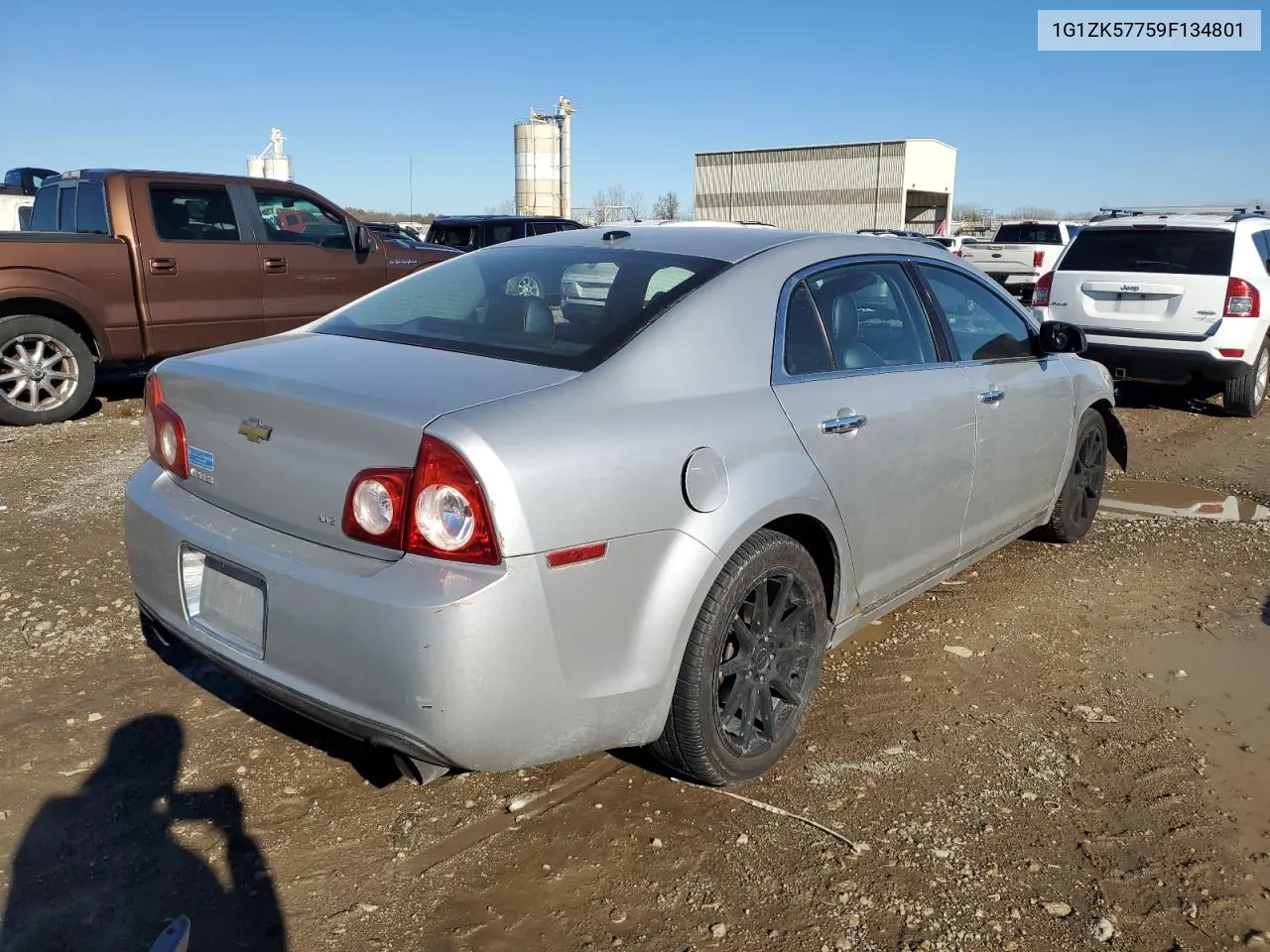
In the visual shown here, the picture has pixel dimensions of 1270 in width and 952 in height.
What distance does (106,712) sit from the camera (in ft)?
11.1

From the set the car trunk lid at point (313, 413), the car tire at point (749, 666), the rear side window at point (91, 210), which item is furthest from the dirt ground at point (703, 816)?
the rear side window at point (91, 210)

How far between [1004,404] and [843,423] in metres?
1.28

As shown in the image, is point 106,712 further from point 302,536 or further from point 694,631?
point 694,631

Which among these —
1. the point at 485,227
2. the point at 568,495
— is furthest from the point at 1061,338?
the point at 485,227

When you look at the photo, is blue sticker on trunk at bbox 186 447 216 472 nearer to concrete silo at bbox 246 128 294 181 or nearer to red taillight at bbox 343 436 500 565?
red taillight at bbox 343 436 500 565

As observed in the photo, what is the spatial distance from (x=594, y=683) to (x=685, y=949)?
2.10ft

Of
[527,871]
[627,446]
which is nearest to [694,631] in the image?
[627,446]

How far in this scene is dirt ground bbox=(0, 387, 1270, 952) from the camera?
2453mm

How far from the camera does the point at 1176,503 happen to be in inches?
248

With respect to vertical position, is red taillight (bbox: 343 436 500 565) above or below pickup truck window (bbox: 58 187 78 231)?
below

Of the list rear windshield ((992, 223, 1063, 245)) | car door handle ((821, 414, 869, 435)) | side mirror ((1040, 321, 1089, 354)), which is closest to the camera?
car door handle ((821, 414, 869, 435))

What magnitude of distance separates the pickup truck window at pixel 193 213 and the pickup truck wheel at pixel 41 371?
1138 millimetres

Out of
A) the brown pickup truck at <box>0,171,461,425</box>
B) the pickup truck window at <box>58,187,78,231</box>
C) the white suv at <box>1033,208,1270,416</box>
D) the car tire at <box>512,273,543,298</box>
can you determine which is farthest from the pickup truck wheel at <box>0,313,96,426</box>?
the white suv at <box>1033,208,1270,416</box>

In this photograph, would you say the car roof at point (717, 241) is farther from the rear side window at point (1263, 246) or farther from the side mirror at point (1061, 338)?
the rear side window at point (1263, 246)
